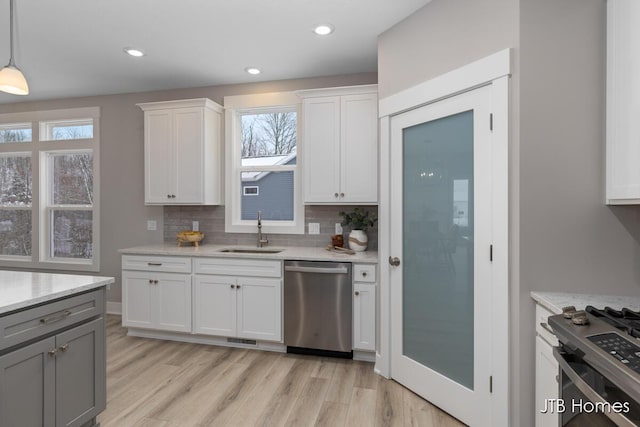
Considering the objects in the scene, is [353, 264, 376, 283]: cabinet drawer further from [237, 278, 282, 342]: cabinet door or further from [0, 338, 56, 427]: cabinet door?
[0, 338, 56, 427]: cabinet door

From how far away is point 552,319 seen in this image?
1406 mm

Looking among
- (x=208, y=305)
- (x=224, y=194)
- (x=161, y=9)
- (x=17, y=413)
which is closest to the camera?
(x=17, y=413)

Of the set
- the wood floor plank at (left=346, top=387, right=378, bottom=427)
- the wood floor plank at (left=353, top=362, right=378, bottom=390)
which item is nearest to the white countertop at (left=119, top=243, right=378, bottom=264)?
the wood floor plank at (left=353, top=362, right=378, bottom=390)

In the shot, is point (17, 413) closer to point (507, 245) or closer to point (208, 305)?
point (208, 305)

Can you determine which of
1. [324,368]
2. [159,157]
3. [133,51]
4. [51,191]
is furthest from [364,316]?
[51,191]

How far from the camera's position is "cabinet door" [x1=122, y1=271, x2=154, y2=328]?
3416 millimetres

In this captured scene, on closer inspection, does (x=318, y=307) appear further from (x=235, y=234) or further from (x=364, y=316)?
(x=235, y=234)

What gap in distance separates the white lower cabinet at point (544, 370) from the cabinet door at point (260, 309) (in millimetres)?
2017

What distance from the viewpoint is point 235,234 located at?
392cm

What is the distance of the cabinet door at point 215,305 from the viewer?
10.5ft

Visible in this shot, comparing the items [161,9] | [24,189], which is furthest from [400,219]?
[24,189]

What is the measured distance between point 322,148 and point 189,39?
1475 millimetres

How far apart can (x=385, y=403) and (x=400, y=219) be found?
1.29 m

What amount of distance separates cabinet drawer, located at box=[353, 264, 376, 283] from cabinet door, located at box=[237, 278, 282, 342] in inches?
27.7
